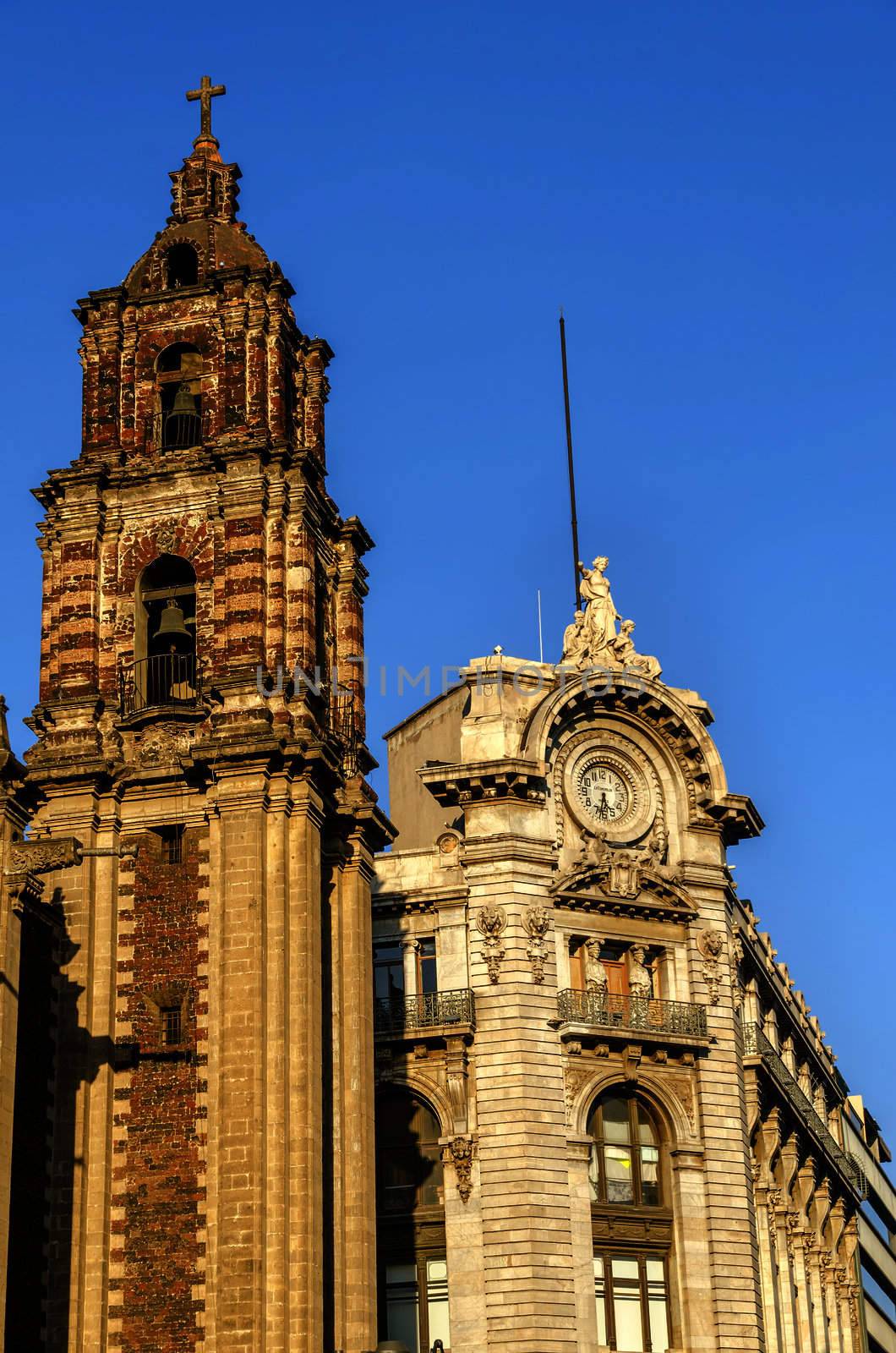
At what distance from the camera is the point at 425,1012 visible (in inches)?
2478

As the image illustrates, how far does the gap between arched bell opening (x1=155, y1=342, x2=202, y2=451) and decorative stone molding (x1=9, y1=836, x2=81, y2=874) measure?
16.1 m

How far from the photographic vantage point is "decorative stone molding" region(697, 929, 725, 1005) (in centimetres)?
6594

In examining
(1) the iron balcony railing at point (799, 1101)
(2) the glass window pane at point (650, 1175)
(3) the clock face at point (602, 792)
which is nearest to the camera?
(2) the glass window pane at point (650, 1175)

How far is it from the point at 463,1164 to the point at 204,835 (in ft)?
44.5

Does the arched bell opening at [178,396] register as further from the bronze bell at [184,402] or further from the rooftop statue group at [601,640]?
the rooftop statue group at [601,640]

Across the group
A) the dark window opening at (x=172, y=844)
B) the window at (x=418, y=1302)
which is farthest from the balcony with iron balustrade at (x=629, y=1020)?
the dark window opening at (x=172, y=844)

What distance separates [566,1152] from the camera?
202 ft

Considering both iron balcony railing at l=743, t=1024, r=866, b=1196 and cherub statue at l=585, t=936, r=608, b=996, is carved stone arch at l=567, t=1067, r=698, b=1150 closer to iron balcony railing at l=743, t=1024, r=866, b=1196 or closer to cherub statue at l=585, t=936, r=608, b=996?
cherub statue at l=585, t=936, r=608, b=996

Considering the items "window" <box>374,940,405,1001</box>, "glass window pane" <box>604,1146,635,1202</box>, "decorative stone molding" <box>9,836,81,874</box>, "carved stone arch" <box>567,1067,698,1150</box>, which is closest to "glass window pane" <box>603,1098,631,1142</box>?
"glass window pane" <box>604,1146,635,1202</box>

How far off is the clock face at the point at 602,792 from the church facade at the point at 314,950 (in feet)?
0.31

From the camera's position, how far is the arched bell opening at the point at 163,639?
55.1 meters

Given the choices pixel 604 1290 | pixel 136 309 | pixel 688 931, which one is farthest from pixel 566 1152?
pixel 136 309

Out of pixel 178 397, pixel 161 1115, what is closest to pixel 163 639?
pixel 178 397

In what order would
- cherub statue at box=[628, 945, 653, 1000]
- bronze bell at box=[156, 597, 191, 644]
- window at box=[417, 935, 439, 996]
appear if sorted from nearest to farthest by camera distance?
1. bronze bell at box=[156, 597, 191, 644]
2. window at box=[417, 935, 439, 996]
3. cherub statue at box=[628, 945, 653, 1000]
